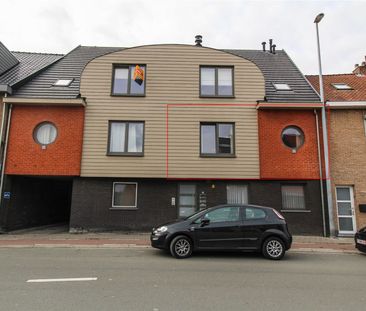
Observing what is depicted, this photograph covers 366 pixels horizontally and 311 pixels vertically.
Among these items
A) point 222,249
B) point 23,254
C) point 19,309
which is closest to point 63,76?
point 23,254

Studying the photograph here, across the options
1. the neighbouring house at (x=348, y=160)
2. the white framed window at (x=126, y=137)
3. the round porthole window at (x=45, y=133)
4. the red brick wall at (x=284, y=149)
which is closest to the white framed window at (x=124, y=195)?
the white framed window at (x=126, y=137)

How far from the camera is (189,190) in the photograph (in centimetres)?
1324

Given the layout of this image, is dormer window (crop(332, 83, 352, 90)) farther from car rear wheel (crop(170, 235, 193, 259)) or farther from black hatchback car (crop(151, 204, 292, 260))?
car rear wheel (crop(170, 235, 193, 259))

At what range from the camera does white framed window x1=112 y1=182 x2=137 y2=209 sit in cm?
1302

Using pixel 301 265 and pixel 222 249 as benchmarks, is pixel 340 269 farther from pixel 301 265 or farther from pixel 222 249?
pixel 222 249

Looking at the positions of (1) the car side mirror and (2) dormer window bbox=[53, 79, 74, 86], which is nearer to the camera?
(1) the car side mirror

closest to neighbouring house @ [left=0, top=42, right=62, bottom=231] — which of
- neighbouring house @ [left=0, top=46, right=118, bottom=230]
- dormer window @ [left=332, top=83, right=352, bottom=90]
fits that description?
neighbouring house @ [left=0, top=46, right=118, bottom=230]

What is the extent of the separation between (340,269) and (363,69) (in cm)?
1553

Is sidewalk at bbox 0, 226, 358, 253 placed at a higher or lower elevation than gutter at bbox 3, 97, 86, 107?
lower

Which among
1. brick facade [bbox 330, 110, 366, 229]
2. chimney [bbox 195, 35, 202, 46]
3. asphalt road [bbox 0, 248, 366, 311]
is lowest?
asphalt road [bbox 0, 248, 366, 311]

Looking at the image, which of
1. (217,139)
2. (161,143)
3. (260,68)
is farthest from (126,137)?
(260,68)

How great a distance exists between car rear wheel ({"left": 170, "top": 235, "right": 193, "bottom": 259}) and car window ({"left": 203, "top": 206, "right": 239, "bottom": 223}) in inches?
35.7

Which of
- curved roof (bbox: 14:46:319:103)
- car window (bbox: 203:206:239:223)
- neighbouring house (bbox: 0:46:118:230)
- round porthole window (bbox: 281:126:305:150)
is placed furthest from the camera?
curved roof (bbox: 14:46:319:103)

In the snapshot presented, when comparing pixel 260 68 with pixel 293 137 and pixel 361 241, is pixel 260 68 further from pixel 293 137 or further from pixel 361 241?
pixel 361 241
